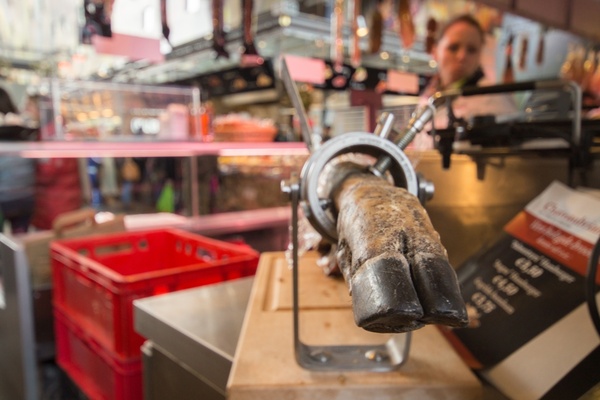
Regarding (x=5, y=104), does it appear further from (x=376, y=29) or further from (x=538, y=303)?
(x=538, y=303)

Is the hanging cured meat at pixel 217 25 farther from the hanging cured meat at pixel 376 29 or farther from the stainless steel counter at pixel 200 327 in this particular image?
the stainless steel counter at pixel 200 327

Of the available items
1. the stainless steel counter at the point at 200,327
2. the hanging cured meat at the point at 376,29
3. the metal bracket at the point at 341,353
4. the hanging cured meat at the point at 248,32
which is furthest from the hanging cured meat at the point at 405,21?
the metal bracket at the point at 341,353

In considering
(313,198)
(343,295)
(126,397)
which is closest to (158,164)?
(126,397)

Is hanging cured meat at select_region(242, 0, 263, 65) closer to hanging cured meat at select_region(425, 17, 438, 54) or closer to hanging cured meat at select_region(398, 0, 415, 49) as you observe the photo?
hanging cured meat at select_region(398, 0, 415, 49)

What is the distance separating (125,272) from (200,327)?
117 centimetres

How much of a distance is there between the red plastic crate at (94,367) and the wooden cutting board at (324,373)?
67cm

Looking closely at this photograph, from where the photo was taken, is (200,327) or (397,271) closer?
(397,271)

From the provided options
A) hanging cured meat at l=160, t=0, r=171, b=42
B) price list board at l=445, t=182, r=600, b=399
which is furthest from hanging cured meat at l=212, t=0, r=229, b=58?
price list board at l=445, t=182, r=600, b=399

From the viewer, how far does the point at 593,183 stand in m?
0.65

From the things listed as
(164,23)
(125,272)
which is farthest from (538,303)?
(164,23)

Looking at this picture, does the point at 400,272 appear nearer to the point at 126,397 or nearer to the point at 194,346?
the point at 194,346

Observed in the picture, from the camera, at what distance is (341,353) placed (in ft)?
2.00

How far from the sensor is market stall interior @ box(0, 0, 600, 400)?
465 millimetres

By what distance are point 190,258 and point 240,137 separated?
3.82 ft
